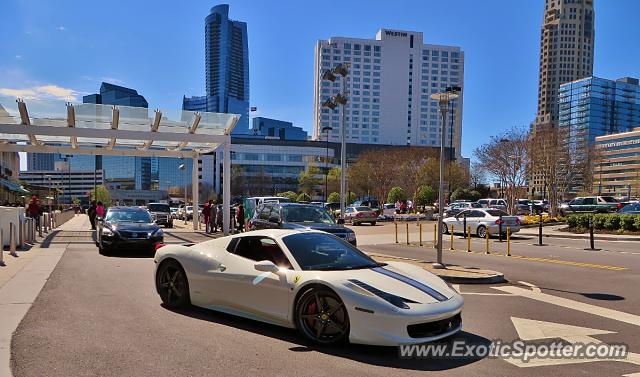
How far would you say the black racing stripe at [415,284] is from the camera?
5707 mm

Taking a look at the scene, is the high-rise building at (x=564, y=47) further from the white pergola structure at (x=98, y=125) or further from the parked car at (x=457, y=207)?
the white pergola structure at (x=98, y=125)

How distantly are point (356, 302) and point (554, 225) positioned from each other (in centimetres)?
3121

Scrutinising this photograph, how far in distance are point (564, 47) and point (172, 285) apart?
198m

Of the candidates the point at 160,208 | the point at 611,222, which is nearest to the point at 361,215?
the point at 160,208

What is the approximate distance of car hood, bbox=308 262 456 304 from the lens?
18.1 feet

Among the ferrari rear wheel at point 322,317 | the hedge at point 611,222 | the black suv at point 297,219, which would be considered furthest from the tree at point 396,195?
the ferrari rear wheel at point 322,317

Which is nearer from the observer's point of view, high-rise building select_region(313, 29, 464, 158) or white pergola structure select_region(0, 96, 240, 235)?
white pergola structure select_region(0, 96, 240, 235)

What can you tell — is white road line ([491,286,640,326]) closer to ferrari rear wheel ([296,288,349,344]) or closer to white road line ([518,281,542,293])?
white road line ([518,281,542,293])

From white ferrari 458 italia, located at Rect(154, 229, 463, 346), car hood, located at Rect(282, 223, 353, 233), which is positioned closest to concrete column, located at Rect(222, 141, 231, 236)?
car hood, located at Rect(282, 223, 353, 233)

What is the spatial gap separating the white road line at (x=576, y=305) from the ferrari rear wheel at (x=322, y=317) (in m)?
4.44

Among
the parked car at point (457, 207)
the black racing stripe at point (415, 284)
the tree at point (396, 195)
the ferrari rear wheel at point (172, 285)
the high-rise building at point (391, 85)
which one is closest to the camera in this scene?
the black racing stripe at point (415, 284)

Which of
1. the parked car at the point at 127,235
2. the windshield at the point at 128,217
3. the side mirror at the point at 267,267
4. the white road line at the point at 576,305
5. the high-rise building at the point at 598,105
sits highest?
the high-rise building at the point at 598,105

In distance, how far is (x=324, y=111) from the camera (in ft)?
553

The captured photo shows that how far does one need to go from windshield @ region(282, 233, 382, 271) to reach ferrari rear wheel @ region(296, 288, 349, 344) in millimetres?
457
